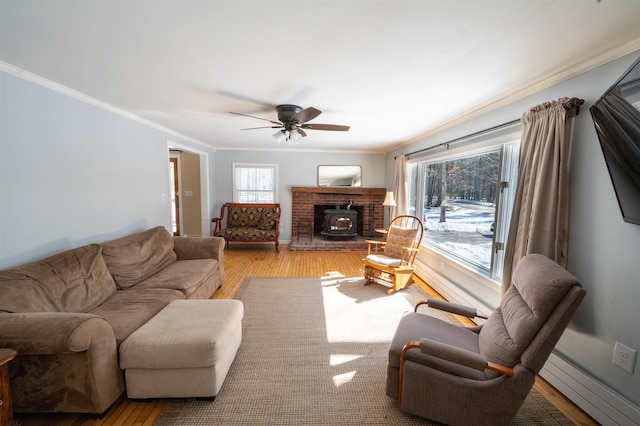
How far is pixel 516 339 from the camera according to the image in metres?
1.34

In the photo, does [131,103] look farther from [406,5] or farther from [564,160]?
[564,160]

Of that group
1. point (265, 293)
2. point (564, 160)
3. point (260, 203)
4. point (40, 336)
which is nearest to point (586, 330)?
point (564, 160)

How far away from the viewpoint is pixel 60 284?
1.84 m

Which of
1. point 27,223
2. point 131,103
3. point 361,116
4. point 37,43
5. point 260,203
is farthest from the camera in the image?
point 260,203

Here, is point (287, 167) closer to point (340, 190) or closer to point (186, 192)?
point (340, 190)

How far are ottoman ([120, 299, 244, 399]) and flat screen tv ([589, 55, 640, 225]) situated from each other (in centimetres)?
252

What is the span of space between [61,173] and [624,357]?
439cm

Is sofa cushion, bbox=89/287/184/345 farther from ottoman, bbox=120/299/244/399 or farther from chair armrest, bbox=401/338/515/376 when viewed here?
chair armrest, bbox=401/338/515/376

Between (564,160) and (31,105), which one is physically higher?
(31,105)

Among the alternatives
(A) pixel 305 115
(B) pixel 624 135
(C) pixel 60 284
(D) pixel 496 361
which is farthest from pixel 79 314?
(B) pixel 624 135

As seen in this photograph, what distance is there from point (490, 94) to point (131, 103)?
3682 mm

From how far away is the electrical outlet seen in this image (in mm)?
1384

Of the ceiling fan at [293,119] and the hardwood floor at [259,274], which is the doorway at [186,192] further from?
the ceiling fan at [293,119]

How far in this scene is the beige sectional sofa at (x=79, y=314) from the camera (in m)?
1.31
